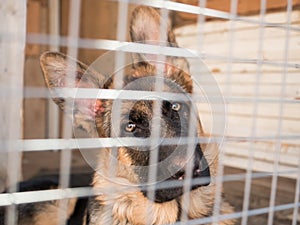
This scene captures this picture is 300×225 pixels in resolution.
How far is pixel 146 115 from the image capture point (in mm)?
1394

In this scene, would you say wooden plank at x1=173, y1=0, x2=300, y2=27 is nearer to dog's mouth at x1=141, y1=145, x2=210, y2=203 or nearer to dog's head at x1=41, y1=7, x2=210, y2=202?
dog's head at x1=41, y1=7, x2=210, y2=202

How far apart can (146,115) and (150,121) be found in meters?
0.04

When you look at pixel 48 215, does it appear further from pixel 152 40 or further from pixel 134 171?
pixel 152 40

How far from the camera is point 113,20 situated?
4.11 meters

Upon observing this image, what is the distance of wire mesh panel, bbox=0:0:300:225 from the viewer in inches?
38.4

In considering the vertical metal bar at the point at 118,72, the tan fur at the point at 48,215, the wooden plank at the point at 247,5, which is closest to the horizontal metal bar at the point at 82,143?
the vertical metal bar at the point at 118,72

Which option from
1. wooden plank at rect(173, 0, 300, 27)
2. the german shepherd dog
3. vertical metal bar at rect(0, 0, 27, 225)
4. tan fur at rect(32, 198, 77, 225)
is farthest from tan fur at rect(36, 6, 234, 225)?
wooden plank at rect(173, 0, 300, 27)

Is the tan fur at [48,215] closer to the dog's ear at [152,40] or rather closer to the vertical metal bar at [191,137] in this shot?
the vertical metal bar at [191,137]

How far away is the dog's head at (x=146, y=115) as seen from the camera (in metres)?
1.23

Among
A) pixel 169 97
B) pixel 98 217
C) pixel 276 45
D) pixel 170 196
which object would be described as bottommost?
pixel 98 217

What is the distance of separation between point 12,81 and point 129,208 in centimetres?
75

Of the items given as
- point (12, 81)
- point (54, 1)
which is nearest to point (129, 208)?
point (12, 81)

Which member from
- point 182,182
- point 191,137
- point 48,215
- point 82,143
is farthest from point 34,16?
point 82,143

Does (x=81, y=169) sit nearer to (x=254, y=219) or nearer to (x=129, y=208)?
(x=254, y=219)
